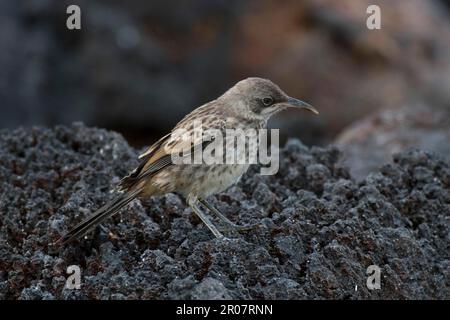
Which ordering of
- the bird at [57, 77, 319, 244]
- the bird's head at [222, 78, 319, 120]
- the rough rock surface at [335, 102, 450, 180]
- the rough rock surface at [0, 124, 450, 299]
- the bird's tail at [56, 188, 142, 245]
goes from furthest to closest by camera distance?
1. the rough rock surface at [335, 102, 450, 180]
2. the bird's head at [222, 78, 319, 120]
3. the bird at [57, 77, 319, 244]
4. the bird's tail at [56, 188, 142, 245]
5. the rough rock surface at [0, 124, 450, 299]

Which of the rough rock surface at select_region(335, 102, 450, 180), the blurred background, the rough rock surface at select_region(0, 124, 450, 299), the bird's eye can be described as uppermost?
the blurred background

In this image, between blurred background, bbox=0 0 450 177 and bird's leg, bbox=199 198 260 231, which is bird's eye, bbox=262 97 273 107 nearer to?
bird's leg, bbox=199 198 260 231

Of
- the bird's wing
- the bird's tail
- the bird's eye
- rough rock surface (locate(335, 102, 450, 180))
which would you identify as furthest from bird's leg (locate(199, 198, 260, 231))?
rough rock surface (locate(335, 102, 450, 180))

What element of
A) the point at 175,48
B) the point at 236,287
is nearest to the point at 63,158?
the point at 236,287

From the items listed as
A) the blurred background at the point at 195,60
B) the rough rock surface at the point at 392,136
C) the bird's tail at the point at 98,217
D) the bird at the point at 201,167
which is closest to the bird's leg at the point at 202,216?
the bird at the point at 201,167

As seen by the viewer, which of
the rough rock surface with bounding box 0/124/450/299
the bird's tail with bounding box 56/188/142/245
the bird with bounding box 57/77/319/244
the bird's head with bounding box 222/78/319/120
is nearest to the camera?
the rough rock surface with bounding box 0/124/450/299

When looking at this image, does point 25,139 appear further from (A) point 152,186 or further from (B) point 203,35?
(B) point 203,35

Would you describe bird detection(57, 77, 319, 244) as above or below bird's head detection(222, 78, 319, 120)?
below

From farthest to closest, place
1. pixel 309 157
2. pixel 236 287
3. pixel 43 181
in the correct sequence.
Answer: pixel 309 157, pixel 43 181, pixel 236 287
